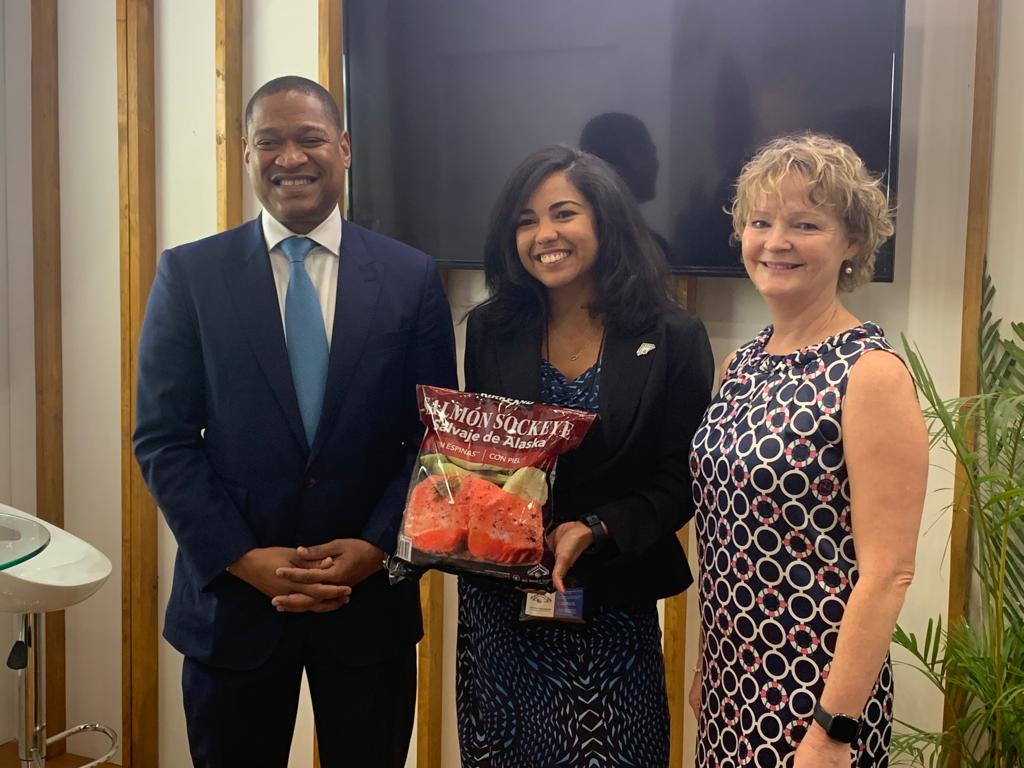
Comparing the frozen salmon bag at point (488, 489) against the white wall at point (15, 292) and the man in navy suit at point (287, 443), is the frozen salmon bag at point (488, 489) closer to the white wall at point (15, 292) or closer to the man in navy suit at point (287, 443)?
the man in navy suit at point (287, 443)

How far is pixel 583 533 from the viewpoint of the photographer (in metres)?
1.62

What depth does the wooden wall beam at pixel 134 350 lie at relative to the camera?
2.95 meters

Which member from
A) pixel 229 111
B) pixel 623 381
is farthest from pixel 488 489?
pixel 229 111

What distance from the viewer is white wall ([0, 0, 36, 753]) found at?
10.1ft

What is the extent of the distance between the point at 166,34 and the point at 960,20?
218 cm

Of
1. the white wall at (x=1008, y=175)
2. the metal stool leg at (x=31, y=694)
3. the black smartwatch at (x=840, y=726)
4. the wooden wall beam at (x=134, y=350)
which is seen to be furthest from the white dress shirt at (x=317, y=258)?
the white wall at (x=1008, y=175)

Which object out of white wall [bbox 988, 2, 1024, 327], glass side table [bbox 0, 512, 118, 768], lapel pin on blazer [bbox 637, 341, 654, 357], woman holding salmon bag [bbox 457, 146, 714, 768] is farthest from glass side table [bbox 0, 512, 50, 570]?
white wall [bbox 988, 2, 1024, 327]

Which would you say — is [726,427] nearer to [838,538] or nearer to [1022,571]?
[838,538]

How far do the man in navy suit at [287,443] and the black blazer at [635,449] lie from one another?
242 millimetres

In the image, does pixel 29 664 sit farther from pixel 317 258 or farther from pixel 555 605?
pixel 555 605

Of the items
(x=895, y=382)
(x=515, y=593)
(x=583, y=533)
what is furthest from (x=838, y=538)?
(x=515, y=593)

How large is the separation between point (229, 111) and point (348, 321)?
1384 mm

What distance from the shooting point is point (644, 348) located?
170 centimetres

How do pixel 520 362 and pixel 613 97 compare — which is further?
pixel 613 97
